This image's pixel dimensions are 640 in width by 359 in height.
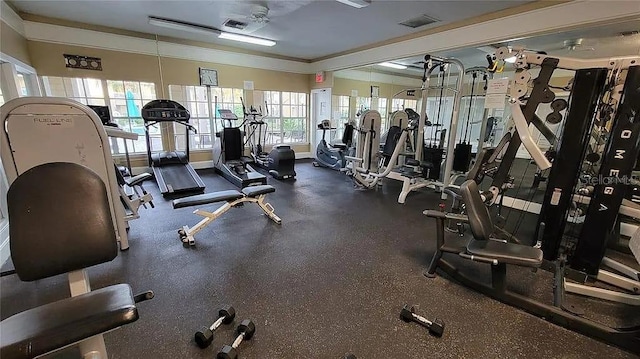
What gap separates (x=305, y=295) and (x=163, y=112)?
454cm

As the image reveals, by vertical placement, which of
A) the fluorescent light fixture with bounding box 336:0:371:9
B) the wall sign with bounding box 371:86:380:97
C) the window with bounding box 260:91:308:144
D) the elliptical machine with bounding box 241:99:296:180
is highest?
the fluorescent light fixture with bounding box 336:0:371:9

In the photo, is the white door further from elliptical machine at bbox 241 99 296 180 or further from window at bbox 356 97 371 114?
elliptical machine at bbox 241 99 296 180

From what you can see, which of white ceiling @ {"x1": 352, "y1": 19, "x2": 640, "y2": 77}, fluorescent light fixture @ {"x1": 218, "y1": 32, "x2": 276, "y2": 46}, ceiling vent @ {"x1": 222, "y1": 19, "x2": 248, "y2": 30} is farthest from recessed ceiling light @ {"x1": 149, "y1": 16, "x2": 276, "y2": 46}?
white ceiling @ {"x1": 352, "y1": 19, "x2": 640, "y2": 77}

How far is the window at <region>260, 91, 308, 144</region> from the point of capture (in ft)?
24.8

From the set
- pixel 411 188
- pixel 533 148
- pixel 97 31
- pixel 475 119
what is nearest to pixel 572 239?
pixel 533 148

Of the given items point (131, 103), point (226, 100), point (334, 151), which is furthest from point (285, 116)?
point (131, 103)

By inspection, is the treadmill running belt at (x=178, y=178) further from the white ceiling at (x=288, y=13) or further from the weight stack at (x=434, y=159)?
the weight stack at (x=434, y=159)

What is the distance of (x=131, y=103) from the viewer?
5699 mm

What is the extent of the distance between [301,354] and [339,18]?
15.2ft

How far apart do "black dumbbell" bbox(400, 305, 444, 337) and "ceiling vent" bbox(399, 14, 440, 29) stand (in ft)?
14.0

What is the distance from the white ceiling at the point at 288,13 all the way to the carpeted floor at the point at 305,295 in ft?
9.99

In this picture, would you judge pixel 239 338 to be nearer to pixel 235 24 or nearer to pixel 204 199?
pixel 204 199

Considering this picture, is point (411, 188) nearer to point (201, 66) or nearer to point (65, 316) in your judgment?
point (65, 316)

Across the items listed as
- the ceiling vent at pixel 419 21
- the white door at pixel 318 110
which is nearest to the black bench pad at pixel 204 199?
the ceiling vent at pixel 419 21
